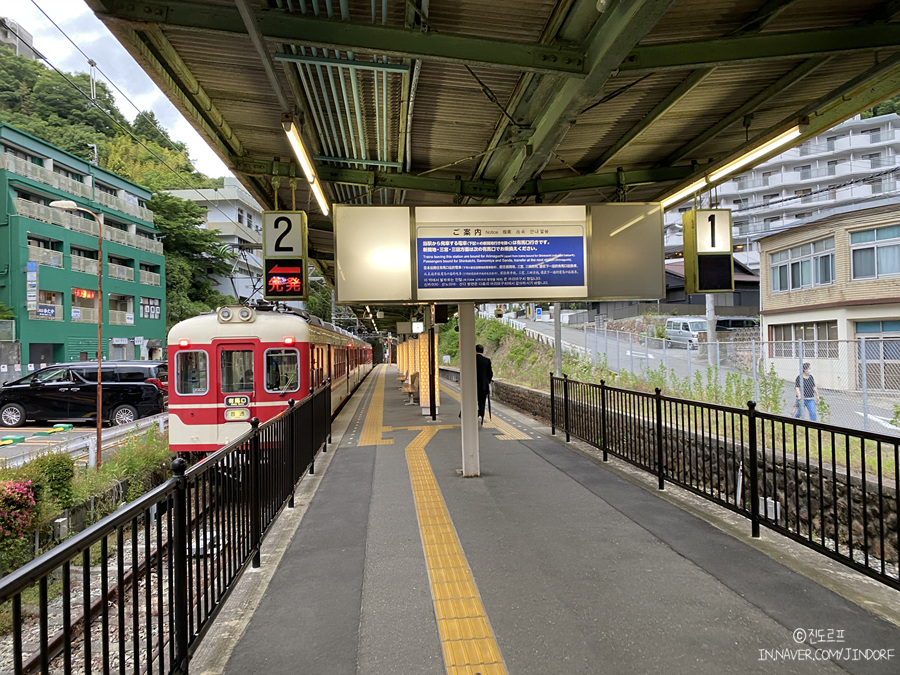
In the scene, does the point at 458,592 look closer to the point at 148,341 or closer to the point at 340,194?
the point at 340,194

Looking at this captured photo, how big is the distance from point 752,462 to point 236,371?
7.00 m

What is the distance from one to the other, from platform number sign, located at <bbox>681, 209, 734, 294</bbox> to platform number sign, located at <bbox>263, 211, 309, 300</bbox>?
4.90 metres

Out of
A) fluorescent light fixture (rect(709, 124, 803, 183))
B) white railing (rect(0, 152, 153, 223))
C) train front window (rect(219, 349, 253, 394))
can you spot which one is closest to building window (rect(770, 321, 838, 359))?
fluorescent light fixture (rect(709, 124, 803, 183))

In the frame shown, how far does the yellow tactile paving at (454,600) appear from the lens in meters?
2.82

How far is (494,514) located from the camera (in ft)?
17.2

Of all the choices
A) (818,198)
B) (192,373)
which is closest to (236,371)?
(192,373)

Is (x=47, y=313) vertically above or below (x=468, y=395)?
above

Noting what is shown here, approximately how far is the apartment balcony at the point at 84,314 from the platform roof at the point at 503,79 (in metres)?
24.1

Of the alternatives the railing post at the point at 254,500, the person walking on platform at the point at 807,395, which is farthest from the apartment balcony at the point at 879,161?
the railing post at the point at 254,500

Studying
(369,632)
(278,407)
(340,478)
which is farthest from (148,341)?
(369,632)

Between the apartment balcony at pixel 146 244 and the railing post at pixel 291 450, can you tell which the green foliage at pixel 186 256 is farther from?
the railing post at pixel 291 450

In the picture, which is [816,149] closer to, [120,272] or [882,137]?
[882,137]

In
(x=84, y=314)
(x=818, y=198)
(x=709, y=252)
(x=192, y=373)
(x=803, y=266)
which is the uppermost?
(x=818, y=198)

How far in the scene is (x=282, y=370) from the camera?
8539mm
